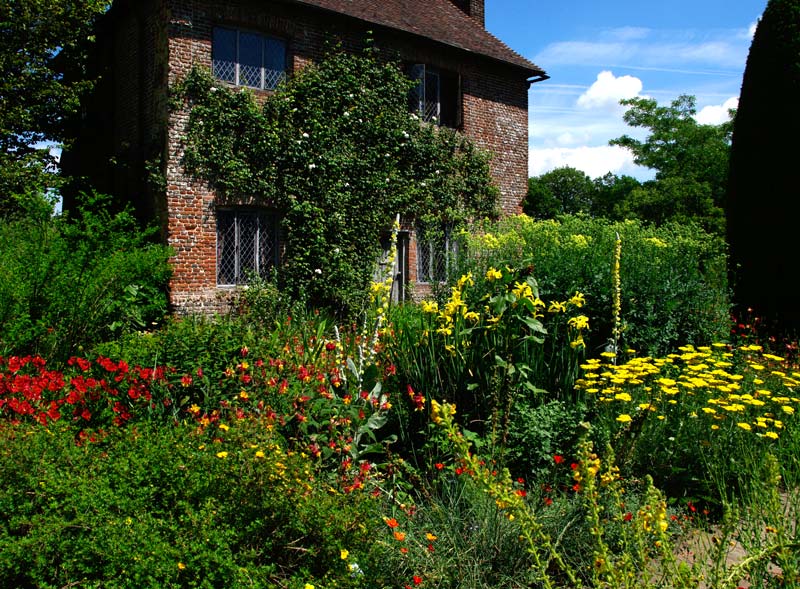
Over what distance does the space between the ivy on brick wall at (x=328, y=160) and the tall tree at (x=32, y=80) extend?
4566mm

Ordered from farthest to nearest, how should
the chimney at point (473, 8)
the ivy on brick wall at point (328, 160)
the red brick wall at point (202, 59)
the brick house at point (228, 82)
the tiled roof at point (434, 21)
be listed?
1. the chimney at point (473, 8)
2. the tiled roof at point (434, 21)
3. the ivy on brick wall at point (328, 160)
4. the brick house at point (228, 82)
5. the red brick wall at point (202, 59)

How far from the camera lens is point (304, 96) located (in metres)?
12.5

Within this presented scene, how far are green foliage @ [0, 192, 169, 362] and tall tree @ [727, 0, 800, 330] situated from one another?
909cm

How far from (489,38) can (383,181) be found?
5.80m

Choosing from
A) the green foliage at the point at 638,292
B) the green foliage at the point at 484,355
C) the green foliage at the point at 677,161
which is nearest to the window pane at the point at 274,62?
the green foliage at the point at 638,292

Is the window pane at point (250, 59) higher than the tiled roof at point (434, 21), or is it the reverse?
the tiled roof at point (434, 21)

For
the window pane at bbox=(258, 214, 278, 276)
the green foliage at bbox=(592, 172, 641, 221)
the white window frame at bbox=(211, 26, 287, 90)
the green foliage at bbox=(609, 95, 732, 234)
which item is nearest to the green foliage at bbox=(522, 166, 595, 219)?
the green foliage at bbox=(592, 172, 641, 221)

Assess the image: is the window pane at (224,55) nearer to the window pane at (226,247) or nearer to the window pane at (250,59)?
the window pane at (250,59)

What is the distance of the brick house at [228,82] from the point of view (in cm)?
1123

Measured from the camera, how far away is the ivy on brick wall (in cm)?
1151

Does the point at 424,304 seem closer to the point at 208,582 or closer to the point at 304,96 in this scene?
the point at 208,582

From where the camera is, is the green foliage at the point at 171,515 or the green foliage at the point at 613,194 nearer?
the green foliage at the point at 171,515

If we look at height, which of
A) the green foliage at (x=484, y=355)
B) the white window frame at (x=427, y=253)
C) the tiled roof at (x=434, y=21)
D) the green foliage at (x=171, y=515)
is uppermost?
the tiled roof at (x=434, y=21)

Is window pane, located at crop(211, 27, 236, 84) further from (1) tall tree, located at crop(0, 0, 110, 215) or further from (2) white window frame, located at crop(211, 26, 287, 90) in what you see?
(1) tall tree, located at crop(0, 0, 110, 215)
